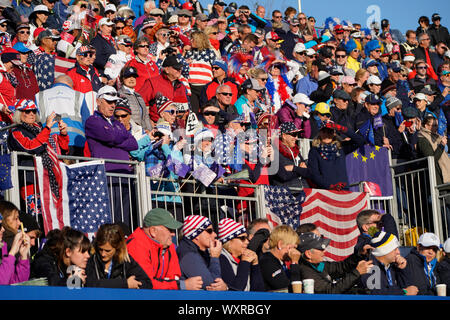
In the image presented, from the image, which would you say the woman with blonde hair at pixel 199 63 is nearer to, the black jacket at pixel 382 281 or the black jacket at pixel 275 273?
the black jacket at pixel 382 281

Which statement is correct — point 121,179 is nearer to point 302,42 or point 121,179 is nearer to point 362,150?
point 362,150

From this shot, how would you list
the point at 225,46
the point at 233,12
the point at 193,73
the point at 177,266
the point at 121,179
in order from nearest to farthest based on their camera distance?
the point at 177,266 < the point at 121,179 < the point at 193,73 < the point at 225,46 < the point at 233,12

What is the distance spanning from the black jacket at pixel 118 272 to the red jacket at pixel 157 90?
5.06 metres

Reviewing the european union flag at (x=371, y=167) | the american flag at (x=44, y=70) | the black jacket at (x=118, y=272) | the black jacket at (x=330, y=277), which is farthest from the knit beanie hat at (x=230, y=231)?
the european union flag at (x=371, y=167)

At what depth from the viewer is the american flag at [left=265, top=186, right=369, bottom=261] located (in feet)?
45.6

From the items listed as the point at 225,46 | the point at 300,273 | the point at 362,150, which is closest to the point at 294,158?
the point at 362,150

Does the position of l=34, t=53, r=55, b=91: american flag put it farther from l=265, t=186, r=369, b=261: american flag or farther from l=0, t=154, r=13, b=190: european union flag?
l=265, t=186, r=369, b=261: american flag

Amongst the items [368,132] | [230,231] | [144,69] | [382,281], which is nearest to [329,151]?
[368,132]

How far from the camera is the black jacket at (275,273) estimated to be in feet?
33.8

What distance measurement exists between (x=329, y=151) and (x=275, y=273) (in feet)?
14.7

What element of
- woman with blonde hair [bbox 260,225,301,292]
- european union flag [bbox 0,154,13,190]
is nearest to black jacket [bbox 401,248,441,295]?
woman with blonde hair [bbox 260,225,301,292]

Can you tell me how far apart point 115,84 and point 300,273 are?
221 inches

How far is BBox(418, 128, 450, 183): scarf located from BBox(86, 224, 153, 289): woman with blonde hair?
7.37m
